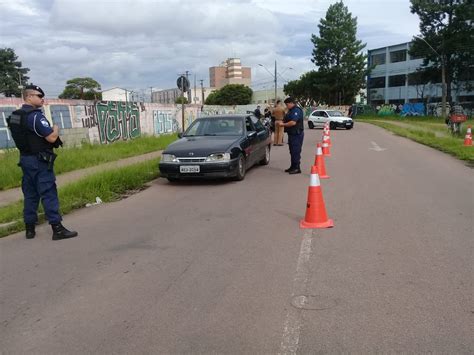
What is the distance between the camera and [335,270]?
451 centimetres

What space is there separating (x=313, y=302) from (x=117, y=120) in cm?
1802

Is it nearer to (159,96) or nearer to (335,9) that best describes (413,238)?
(335,9)

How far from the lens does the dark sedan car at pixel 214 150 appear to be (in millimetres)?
9359

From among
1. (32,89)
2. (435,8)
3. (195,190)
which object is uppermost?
(435,8)

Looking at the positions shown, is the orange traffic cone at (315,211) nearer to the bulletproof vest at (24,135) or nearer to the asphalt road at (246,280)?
the asphalt road at (246,280)

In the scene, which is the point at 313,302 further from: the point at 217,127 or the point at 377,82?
the point at 377,82

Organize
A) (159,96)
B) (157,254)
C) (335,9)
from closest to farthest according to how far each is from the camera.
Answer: (157,254) < (335,9) < (159,96)

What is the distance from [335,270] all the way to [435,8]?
53199 mm

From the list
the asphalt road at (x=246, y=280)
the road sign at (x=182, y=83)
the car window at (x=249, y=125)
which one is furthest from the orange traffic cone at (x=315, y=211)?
the road sign at (x=182, y=83)

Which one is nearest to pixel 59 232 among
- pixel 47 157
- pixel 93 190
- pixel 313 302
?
pixel 47 157

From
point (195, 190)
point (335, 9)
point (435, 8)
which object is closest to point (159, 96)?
point (335, 9)

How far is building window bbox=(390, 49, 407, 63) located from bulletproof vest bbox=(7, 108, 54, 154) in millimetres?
76523

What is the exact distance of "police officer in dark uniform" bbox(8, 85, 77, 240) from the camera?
5547mm

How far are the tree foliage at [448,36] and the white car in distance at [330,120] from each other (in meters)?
20.4
